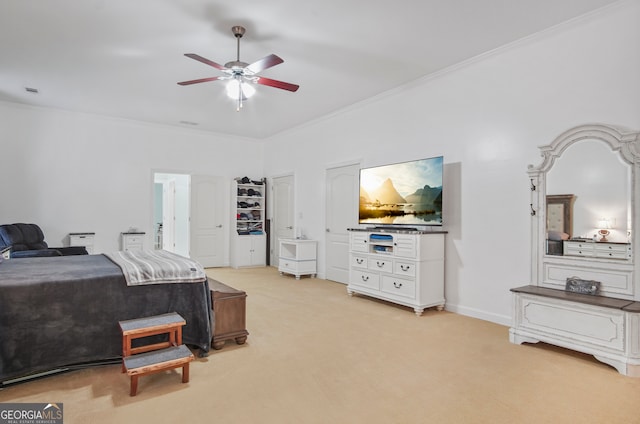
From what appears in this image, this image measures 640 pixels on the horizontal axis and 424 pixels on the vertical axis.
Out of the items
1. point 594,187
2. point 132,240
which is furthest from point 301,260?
point 594,187

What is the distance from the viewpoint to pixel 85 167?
642 cm

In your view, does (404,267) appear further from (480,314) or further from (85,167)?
(85,167)

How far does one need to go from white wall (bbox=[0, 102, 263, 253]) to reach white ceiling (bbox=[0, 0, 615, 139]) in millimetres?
698

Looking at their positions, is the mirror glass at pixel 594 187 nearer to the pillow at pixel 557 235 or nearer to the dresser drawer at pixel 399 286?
the pillow at pixel 557 235

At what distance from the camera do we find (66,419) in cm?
199

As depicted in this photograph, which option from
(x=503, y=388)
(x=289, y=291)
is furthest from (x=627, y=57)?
(x=289, y=291)

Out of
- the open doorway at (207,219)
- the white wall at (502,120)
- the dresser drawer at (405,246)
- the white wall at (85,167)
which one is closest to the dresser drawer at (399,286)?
the dresser drawer at (405,246)

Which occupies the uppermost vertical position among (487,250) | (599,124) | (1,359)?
(599,124)

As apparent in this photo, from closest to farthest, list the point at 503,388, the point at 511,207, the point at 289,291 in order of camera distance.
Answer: the point at 503,388
the point at 511,207
the point at 289,291

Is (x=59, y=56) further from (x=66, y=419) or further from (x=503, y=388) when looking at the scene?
(x=503, y=388)

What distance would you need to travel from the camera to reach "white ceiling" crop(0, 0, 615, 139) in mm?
3107

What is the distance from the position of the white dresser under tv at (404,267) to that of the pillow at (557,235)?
3.88ft

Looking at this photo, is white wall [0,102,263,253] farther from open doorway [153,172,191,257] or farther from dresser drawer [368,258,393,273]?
dresser drawer [368,258,393,273]

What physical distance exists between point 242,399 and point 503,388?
169 cm
